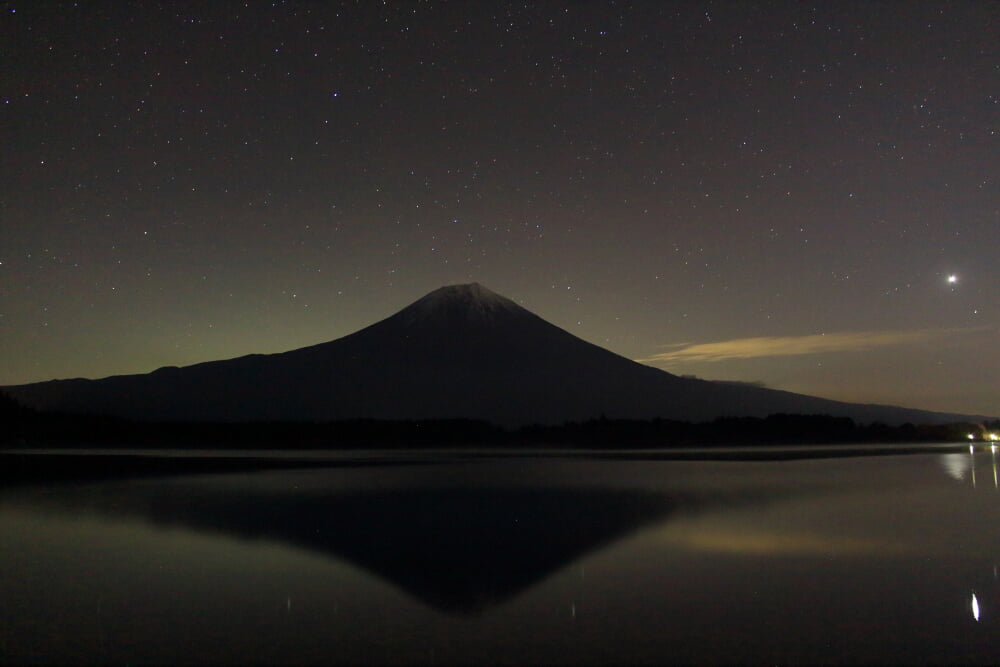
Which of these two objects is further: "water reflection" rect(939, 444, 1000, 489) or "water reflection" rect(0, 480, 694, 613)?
"water reflection" rect(939, 444, 1000, 489)

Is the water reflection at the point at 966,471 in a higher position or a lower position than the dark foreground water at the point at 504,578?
lower

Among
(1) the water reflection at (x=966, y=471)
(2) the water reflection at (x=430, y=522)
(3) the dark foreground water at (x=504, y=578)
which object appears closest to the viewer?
(3) the dark foreground water at (x=504, y=578)

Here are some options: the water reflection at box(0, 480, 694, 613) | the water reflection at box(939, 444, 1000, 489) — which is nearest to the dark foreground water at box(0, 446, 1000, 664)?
the water reflection at box(0, 480, 694, 613)

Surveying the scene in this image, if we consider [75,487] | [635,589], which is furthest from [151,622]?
[75,487]

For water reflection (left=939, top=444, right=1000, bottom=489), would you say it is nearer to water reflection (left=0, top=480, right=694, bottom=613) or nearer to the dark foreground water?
the dark foreground water

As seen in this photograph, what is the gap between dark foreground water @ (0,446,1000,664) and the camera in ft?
22.5

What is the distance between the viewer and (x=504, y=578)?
31.3ft

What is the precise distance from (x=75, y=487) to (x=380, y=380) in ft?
318

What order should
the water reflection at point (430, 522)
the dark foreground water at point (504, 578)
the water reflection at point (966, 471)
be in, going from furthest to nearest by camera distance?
1. the water reflection at point (966, 471)
2. the water reflection at point (430, 522)
3. the dark foreground water at point (504, 578)

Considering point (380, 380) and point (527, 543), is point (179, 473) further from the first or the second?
point (380, 380)

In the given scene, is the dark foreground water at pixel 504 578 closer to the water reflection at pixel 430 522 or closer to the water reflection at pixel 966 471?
the water reflection at pixel 430 522

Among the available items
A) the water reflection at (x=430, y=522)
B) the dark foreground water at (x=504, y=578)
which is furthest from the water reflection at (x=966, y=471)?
the water reflection at (x=430, y=522)

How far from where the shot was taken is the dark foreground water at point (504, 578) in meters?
6.84

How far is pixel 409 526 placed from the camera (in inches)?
542
